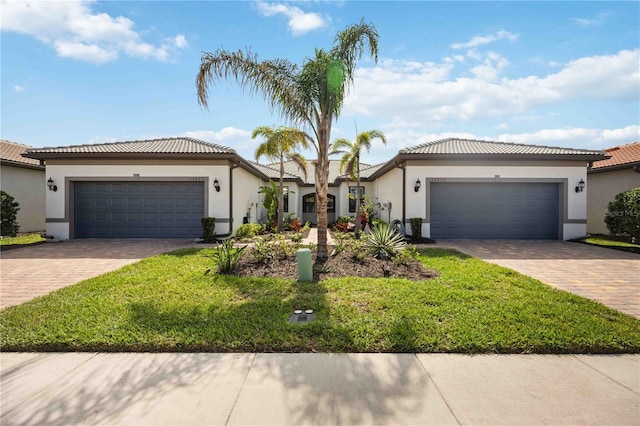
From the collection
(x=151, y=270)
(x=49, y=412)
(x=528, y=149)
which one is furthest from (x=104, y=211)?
(x=528, y=149)

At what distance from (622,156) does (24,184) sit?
29.7 metres

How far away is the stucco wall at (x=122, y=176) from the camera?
43.0 feet

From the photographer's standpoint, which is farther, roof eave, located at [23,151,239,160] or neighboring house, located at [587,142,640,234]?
neighboring house, located at [587,142,640,234]

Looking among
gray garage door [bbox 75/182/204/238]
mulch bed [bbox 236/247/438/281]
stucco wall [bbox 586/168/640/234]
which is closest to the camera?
mulch bed [bbox 236/247/438/281]

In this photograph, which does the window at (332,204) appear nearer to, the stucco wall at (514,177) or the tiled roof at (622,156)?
the stucco wall at (514,177)

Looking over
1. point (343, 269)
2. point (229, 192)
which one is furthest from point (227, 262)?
point (229, 192)

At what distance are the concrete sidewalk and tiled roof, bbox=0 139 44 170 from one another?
52.1 ft

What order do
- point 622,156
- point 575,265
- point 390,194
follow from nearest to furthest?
point 575,265
point 622,156
point 390,194

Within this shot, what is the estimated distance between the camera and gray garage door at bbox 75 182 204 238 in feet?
43.7

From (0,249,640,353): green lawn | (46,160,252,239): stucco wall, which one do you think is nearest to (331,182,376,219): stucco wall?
(46,160,252,239): stucco wall

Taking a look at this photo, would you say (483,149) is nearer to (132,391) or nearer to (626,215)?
(626,215)

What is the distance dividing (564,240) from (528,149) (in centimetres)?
414

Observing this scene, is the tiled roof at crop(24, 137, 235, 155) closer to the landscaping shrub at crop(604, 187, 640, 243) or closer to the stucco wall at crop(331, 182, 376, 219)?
the stucco wall at crop(331, 182, 376, 219)

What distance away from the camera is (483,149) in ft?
44.1
